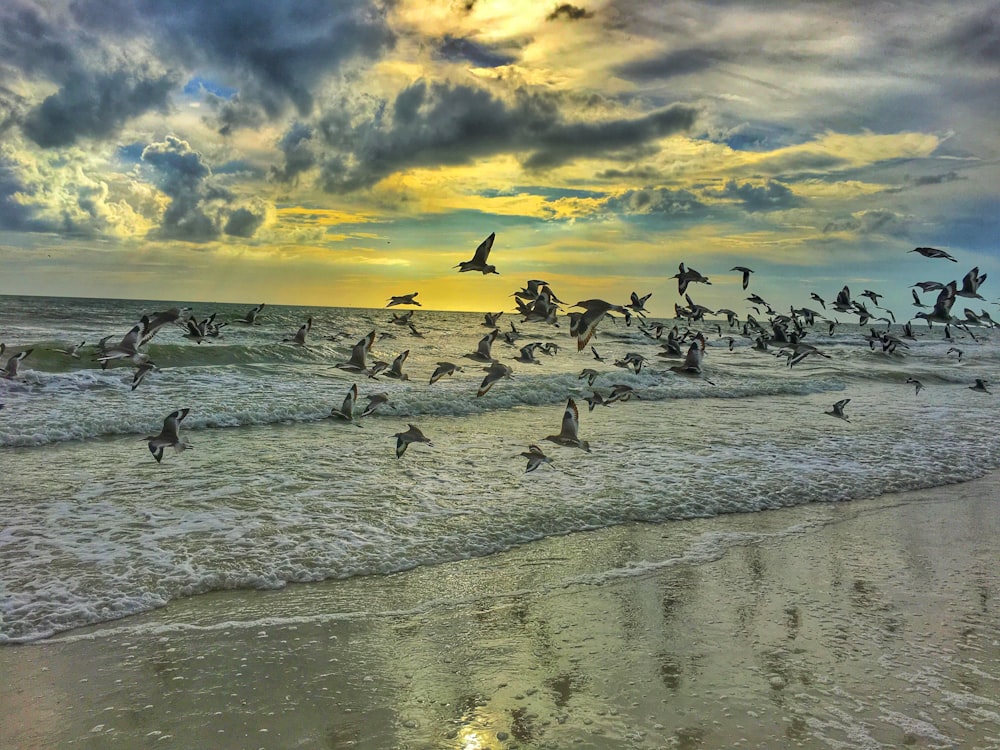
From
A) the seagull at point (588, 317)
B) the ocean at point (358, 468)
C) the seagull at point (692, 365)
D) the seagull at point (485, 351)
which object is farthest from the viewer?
the seagull at point (485, 351)

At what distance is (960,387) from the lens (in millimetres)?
25938

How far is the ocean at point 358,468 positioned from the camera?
6.90m

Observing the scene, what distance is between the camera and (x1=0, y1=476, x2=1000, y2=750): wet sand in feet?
13.7

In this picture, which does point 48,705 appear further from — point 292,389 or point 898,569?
point 292,389

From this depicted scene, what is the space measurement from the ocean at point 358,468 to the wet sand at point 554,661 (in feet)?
2.02

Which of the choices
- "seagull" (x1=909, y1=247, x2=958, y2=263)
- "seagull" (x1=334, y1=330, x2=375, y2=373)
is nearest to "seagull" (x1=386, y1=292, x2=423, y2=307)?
"seagull" (x1=334, y1=330, x2=375, y2=373)

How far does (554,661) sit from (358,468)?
20.5 feet

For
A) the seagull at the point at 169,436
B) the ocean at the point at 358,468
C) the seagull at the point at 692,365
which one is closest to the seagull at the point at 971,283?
the ocean at the point at 358,468

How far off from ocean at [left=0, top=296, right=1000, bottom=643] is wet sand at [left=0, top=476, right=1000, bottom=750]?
616 millimetres

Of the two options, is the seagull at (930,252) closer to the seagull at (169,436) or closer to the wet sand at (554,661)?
the wet sand at (554,661)

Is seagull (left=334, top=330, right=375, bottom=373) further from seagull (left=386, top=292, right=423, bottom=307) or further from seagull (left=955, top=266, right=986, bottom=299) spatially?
seagull (left=955, top=266, right=986, bottom=299)

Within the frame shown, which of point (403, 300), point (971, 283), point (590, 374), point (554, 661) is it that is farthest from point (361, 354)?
point (971, 283)

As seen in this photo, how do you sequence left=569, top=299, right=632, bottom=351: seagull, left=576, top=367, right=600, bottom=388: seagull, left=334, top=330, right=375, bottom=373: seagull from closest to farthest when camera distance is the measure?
1. left=569, top=299, right=632, bottom=351: seagull
2. left=334, top=330, right=375, bottom=373: seagull
3. left=576, top=367, right=600, bottom=388: seagull

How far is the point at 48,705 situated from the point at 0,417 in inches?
447
